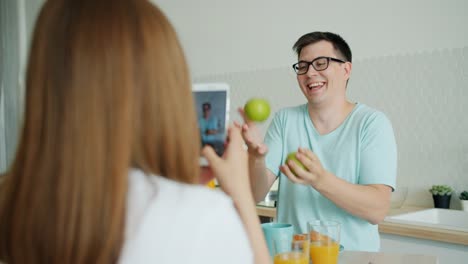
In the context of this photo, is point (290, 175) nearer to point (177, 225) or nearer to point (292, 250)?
point (292, 250)

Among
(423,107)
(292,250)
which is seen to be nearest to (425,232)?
(423,107)

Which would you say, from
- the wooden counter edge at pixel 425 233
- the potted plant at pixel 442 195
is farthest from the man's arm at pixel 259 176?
the potted plant at pixel 442 195

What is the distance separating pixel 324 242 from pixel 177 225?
704 millimetres

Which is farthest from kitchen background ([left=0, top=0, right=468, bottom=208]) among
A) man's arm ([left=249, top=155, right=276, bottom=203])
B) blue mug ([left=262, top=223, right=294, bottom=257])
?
blue mug ([left=262, top=223, right=294, bottom=257])

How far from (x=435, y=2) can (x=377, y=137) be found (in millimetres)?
1418

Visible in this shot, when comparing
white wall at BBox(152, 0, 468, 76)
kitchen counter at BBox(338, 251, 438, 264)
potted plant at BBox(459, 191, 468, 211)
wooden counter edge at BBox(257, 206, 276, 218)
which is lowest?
wooden counter edge at BBox(257, 206, 276, 218)

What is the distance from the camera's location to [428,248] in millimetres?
2143

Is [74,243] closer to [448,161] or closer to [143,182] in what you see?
[143,182]

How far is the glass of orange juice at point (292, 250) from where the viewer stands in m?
1.15

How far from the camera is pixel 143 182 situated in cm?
66

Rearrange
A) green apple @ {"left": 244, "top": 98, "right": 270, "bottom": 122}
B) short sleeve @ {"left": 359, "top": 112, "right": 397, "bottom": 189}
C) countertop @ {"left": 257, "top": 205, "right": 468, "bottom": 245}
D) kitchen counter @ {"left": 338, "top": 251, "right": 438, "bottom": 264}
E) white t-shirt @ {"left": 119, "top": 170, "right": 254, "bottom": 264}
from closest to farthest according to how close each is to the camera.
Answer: white t-shirt @ {"left": 119, "top": 170, "right": 254, "bottom": 264}
kitchen counter @ {"left": 338, "top": 251, "right": 438, "bottom": 264}
green apple @ {"left": 244, "top": 98, "right": 270, "bottom": 122}
short sleeve @ {"left": 359, "top": 112, "right": 397, "bottom": 189}
countertop @ {"left": 257, "top": 205, "right": 468, "bottom": 245}

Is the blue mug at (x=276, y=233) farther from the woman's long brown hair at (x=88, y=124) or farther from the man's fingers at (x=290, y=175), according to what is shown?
the woman's long brown hair at (x=88, y=124)

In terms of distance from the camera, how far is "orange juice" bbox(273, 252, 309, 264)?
115cm

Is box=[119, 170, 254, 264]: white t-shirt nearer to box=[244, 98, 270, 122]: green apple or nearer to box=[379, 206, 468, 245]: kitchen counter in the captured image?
box=[244, 98, 270, 122]: green apple
